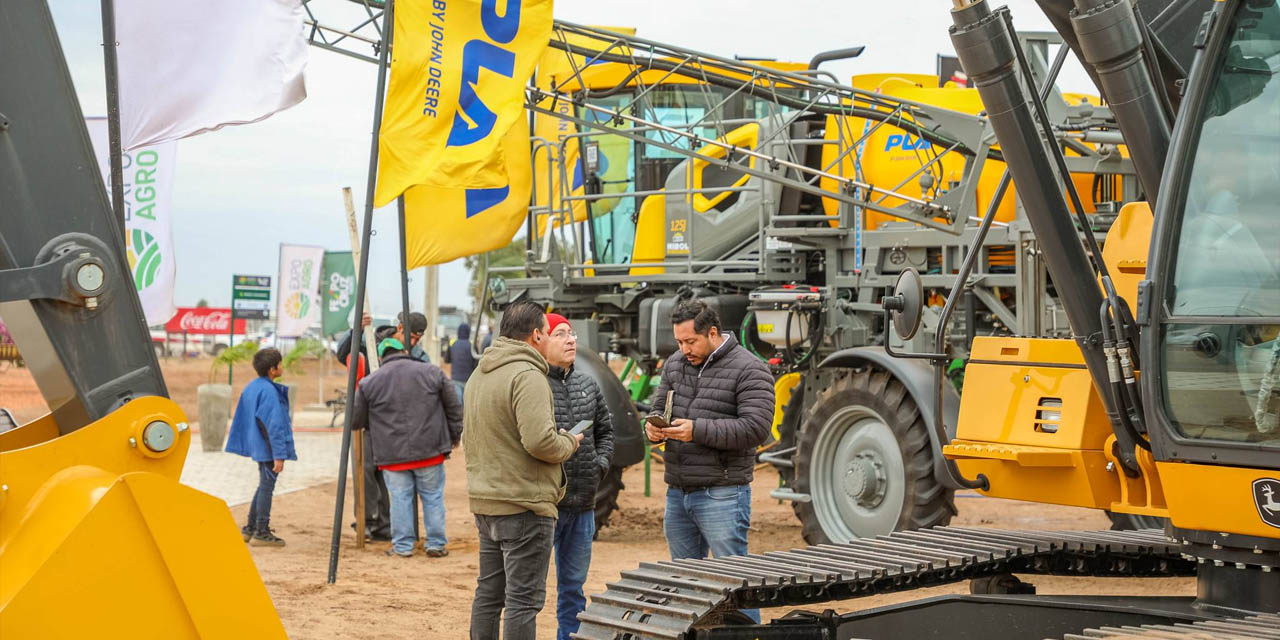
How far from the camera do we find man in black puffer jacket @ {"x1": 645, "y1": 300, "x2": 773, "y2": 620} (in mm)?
6242

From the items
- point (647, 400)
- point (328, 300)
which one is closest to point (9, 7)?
point (647, 400)

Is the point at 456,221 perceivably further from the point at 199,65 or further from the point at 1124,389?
the point at 1124,389

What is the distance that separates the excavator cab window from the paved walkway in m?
11.0

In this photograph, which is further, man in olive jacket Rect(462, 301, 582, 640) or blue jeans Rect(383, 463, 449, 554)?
blue jeans Rect(383, 463, 449, 554)

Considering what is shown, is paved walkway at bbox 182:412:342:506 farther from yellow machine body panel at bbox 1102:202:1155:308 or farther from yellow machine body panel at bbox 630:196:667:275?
yellow machine body panel at bbox 1102:202:1155:308

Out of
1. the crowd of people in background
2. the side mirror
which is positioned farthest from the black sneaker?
the side mirror

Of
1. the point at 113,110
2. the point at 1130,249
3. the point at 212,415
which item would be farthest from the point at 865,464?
the point at 212,415

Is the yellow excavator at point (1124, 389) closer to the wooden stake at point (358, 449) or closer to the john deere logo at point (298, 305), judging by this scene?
the wooden stake at point (358, 449)

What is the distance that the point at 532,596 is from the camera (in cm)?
558

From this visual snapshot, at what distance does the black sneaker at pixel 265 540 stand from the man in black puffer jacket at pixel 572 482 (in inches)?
209

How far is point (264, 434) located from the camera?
35.7 ft

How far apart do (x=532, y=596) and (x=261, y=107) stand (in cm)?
291

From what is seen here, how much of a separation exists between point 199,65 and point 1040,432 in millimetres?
4113

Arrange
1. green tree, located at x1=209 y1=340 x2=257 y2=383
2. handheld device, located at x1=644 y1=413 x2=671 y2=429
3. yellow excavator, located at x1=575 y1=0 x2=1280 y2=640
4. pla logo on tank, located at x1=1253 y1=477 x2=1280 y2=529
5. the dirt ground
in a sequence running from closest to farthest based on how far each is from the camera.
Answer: pla logo on tank, located at x1=1253 y1=477 x2=1280 y2=529
yellow excavator, located at x1=575 y1=0 x2=1280 y2=640
handheld device, located at x1=644 y1=413 x2=671 y2=429
green tree, located at x1=209 y1=340 x2=257 y2=383
the dirt ground
